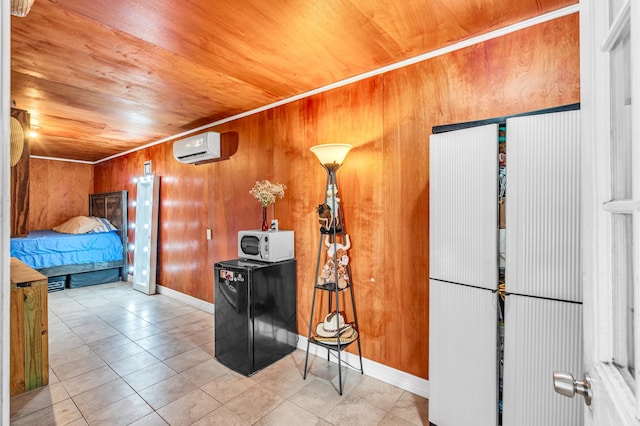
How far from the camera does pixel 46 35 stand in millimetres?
1984

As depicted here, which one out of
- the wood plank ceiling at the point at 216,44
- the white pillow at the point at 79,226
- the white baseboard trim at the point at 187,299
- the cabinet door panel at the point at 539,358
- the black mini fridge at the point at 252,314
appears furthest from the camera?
the white pillow at the point at 79,226

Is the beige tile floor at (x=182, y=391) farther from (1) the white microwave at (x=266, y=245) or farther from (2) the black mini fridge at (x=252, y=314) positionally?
(1) the white microwave at (x=266, y=245)

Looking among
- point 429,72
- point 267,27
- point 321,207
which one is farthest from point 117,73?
point 429,72

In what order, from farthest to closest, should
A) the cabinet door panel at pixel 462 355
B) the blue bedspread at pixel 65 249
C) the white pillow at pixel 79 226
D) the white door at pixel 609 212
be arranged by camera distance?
the white pillow at pixel 79 226 < the blue bedspread at pixel 65 249 < the cabinet door panel at pixel 462 355 < the white door at pixel 609 212

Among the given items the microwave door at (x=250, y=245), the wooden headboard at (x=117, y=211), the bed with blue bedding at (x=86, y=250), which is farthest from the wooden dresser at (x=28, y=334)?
the wooden headboard at (x=117, y=211)

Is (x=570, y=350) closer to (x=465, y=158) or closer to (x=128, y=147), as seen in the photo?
(x=465, y=158)

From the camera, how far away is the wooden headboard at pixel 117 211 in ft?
19.3

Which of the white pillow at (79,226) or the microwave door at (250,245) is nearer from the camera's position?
the microwave door at (250,245)

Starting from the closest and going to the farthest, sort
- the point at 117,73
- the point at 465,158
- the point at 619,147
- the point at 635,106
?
the point at 635,106 < the point at 619,147 < the point at 465,158 < the point at 117,73

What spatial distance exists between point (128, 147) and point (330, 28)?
4.90 m

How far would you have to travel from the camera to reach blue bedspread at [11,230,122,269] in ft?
16.3

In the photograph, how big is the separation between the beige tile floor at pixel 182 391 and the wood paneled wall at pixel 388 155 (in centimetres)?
Result: 37

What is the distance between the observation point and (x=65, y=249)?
5293mm

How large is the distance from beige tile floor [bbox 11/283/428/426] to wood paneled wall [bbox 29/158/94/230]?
173 inches
